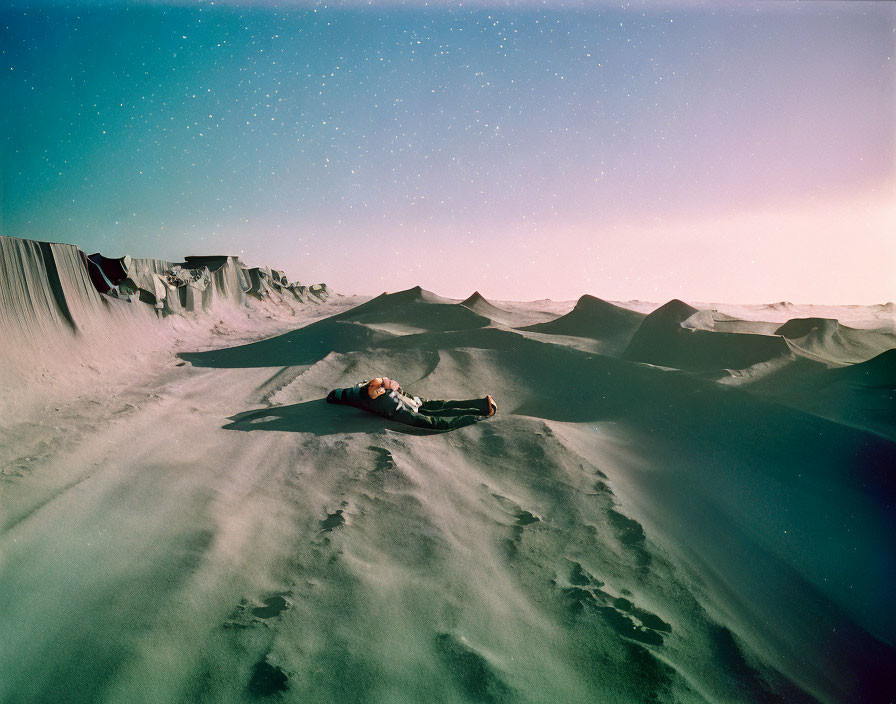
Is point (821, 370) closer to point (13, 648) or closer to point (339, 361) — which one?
point (339, 361)

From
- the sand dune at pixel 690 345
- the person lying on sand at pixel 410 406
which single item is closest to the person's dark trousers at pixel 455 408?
the person lying on sand at pixel 410 406

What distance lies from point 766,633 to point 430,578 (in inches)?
55.6

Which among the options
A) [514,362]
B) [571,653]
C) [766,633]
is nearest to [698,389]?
[514,362]

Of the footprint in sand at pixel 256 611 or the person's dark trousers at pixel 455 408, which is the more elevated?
the person's dark trousers at pixel 455 408

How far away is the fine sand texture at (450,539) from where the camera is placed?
1.75 m

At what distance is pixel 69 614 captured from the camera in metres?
1.91

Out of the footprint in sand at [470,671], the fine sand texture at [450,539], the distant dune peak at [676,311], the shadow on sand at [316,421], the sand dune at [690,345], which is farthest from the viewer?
the distant dune peak at [676,311]

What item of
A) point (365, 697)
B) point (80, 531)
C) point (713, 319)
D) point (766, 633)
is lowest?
point (766, 633)

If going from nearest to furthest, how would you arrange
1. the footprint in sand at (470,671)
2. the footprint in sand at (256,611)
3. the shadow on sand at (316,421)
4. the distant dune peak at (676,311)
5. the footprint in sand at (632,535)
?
the footprint in sand at (470,671), the footprint in sand at (256,611), the footprint in sand at (632,535), the shadow on sand at (316,421), the distant dune peak at (676,311)

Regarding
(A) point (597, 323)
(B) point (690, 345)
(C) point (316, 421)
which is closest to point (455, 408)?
(C) point (316, 421)

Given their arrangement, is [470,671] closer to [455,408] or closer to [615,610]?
[615,610]

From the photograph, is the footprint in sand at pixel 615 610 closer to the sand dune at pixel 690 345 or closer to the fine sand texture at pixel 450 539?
the fine sand texture at pixel 450 539

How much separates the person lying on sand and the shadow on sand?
0.07 metres

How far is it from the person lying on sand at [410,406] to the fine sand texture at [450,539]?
0.45 ft
